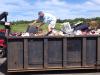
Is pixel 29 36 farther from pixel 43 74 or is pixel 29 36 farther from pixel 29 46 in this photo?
pixel 43 74

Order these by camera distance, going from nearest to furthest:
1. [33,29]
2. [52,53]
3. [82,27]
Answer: [52,53] < [33,29] < [82,27]

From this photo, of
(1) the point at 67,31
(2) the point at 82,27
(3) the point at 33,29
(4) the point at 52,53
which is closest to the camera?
(4) the point at 52,53

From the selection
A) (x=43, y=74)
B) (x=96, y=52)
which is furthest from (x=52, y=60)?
(x=96, y=52)

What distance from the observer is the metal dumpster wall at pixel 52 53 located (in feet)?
44.2

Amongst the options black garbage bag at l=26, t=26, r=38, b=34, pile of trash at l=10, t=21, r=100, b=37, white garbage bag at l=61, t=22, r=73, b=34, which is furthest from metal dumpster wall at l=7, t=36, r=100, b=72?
black garbage bag at l=26, t=26, r=38, b=34

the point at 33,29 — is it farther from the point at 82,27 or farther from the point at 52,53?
the point at 82,27

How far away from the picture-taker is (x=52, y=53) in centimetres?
1362

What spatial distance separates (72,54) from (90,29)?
1.51 m

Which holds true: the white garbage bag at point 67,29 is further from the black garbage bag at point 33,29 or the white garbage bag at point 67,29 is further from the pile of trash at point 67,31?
the black garbage bag at point 33,29

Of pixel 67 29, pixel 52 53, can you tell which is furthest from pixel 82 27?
pixel 52 53

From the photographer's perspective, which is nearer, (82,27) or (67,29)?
(67,29)

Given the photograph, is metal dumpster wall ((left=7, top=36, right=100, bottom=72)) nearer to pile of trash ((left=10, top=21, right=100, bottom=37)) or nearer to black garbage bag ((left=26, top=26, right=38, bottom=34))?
pile of trash ((left=10, top=21, right=100, bottom=37))

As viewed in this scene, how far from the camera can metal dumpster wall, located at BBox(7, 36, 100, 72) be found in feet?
44.2

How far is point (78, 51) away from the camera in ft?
45.2
